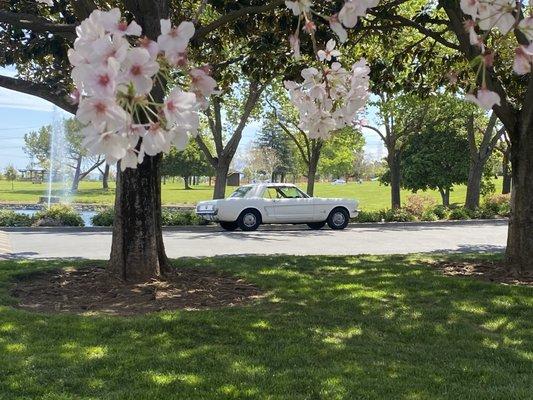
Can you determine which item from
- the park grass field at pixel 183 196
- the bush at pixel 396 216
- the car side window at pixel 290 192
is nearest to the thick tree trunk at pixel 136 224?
the car side window at pixel 290 192

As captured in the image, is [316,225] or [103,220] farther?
[316,225]

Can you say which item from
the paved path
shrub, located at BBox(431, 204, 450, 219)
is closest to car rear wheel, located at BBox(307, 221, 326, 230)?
the paved path

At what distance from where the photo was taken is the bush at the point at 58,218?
18.6 meters

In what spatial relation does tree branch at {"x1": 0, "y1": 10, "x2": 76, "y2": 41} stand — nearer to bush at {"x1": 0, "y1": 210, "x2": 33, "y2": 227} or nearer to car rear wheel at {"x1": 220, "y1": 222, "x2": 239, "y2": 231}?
car rear wheel at {"x1": 220, "y1": 222, "x2": 239, "y2": 231}

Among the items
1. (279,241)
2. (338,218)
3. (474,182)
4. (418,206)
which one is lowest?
(279,241)

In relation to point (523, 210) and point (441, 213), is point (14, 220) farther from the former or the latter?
point (441, 213)

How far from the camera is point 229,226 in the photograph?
18547 millimetres

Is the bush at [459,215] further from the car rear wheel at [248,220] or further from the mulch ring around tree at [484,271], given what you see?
the mulch ring around tree at [484,271]

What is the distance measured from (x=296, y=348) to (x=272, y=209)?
45.3 feet

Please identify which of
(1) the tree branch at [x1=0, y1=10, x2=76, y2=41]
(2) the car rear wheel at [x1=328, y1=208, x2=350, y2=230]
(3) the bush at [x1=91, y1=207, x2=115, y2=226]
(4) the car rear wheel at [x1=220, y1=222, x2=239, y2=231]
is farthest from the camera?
(2) the car rear wheel at [x1=328, y1=208, x2=350, y2=230]

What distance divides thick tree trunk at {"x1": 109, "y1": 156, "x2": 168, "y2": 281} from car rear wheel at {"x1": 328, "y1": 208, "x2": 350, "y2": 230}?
481 inches

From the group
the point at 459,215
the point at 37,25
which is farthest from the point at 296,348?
the point at 459,215

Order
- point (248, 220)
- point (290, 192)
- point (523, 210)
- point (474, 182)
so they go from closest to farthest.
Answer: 1. point (523, 210)
2. point (248, 220)
3. point (290, 192)
4. point (474, 182)

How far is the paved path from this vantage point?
12.8 m
